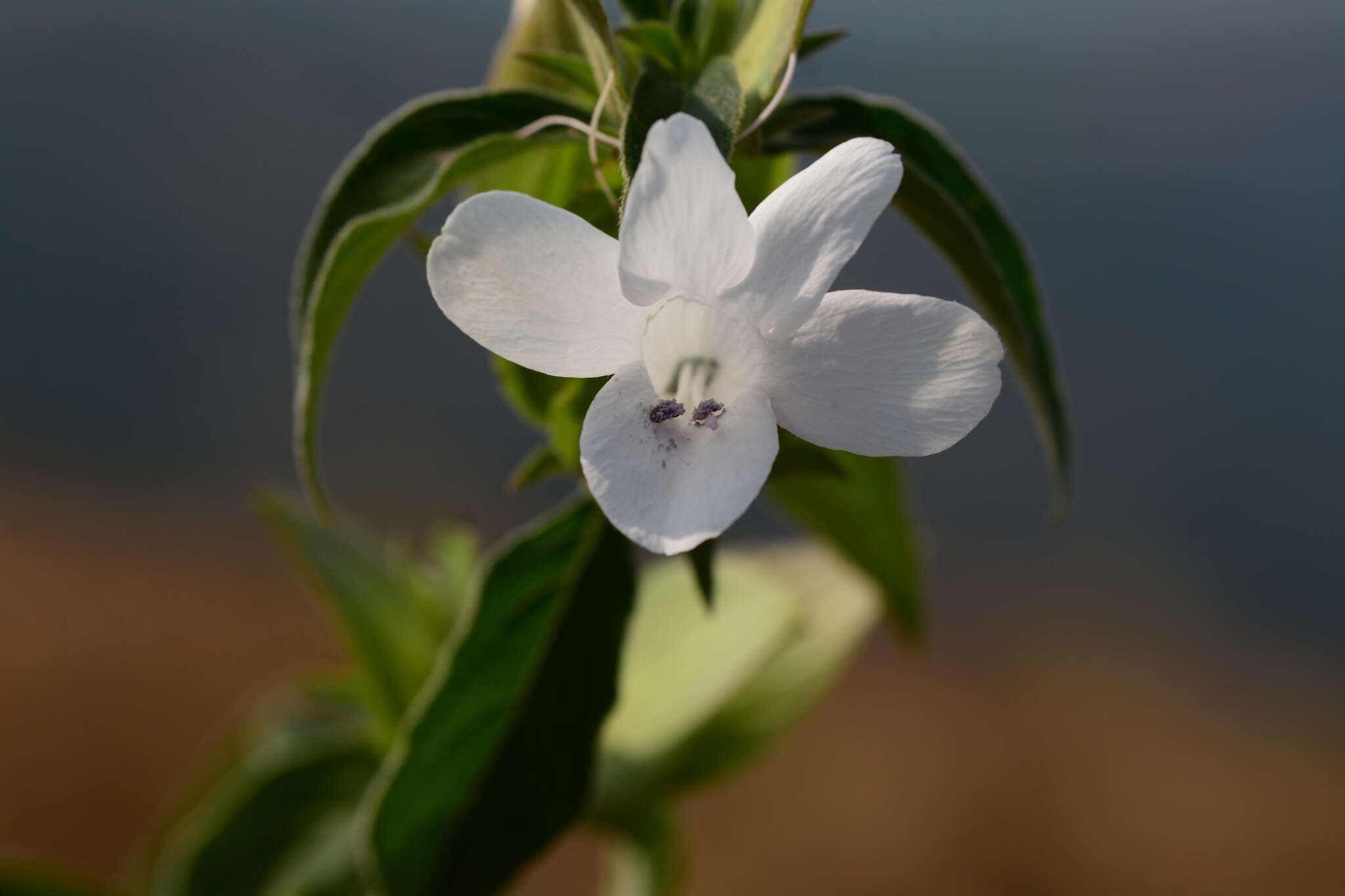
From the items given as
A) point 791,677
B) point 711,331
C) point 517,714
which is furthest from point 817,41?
point 791,677

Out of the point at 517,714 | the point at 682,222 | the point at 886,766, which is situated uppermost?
the point at 682,222

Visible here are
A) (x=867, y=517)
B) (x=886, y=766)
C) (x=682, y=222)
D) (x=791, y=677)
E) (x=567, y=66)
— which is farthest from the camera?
(x=886, y=766)

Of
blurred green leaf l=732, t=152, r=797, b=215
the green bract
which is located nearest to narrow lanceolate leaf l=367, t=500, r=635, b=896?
the green bract

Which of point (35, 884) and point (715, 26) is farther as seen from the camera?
point (35, 884)

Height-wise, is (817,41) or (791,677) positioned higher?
(817,41)

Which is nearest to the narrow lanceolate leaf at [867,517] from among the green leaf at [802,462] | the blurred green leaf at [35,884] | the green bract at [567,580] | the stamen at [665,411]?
the green bract at [567,580]

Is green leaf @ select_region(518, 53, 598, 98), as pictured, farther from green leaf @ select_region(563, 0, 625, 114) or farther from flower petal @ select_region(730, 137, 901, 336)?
flower petal @ select_region(730, 137, 901, 336)

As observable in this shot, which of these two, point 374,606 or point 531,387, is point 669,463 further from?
point 374,606
